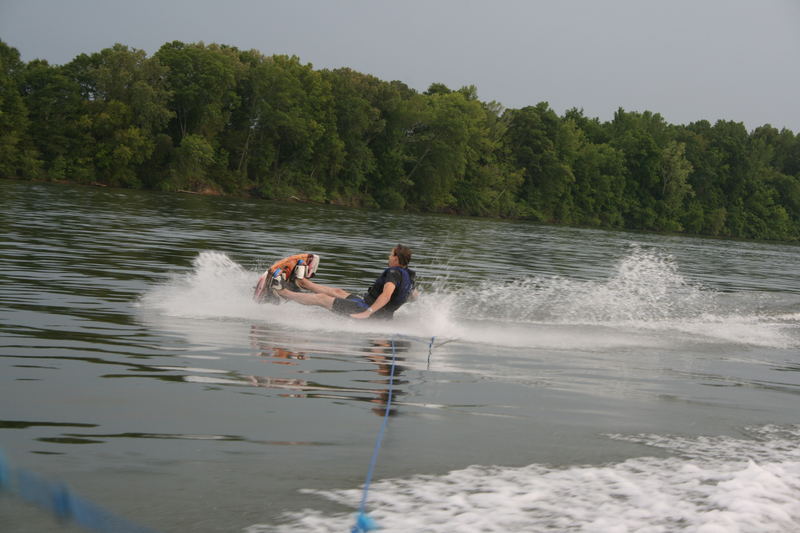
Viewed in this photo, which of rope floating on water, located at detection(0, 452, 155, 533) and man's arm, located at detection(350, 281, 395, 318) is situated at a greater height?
man's arm, located at detection(350, 281, 395, 318)

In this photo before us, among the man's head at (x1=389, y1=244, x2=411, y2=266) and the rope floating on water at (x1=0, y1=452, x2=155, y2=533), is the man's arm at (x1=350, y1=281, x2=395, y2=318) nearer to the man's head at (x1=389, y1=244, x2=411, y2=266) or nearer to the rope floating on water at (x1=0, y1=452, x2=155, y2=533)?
the man's head at (x1=389, y1=244, x2=411, y2=266)

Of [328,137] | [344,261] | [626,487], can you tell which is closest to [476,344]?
[626,487]

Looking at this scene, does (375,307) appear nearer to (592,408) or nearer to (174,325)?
(174,325)

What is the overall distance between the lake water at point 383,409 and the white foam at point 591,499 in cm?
2

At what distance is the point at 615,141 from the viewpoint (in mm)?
120875

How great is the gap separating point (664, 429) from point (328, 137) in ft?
250

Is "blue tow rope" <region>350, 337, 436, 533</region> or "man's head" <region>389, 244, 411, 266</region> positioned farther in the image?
"man's head" <region>389, 244, 411, 266</region>

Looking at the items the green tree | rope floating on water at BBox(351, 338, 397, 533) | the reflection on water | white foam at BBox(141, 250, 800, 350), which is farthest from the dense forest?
rope floating on water at BBox(351, 338, 397, 533)

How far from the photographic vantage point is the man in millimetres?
10992

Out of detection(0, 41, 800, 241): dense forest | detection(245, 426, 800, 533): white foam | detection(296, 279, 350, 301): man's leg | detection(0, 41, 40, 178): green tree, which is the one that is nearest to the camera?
detection(245, 426, 800, 533): white foam

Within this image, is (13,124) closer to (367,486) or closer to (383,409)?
(383,409)

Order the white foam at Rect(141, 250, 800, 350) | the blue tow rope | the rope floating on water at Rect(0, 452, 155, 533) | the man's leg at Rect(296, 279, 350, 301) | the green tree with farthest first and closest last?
the green tree < the man's leg at Rect(296, 279, 350, 301) < the white foam at Rect(141, 250, 800, 350) < the blue tow rope < the rope floating on water at Rect(0, 452, 155, 533)

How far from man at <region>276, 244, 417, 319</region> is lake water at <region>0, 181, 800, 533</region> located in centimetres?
26

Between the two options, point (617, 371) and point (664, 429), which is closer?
point (664, 429)
